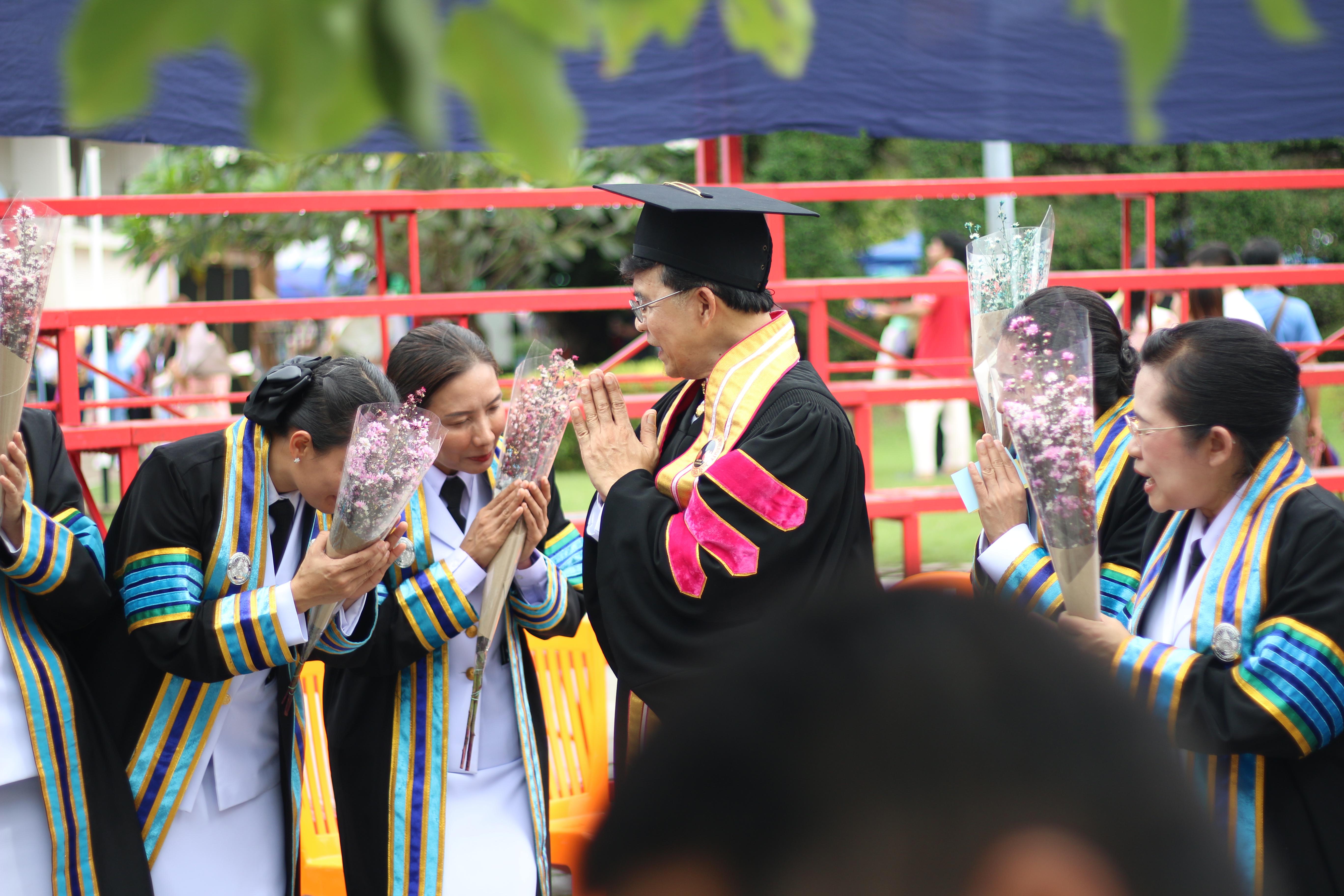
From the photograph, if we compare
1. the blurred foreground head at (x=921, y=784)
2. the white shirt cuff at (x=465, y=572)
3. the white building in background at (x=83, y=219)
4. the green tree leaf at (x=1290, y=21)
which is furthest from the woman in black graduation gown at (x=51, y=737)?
the white building in background at (x=83, y=219)

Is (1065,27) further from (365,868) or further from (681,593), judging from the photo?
(365,868)

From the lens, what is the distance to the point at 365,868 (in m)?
2.86

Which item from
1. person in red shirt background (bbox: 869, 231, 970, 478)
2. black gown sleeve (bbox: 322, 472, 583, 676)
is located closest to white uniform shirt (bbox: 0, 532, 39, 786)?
black gown sleeve (bbox: 322, 472, 583, 676)

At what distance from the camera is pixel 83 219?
17.0 metres

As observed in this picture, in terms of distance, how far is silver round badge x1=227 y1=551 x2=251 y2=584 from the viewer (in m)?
2.53

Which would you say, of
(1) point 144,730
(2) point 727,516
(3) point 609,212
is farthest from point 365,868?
(3) point 609,212

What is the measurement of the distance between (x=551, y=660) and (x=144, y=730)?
1.71 m

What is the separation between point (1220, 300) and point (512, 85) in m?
6.06

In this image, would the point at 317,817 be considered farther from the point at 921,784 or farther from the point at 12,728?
the point at 921,784

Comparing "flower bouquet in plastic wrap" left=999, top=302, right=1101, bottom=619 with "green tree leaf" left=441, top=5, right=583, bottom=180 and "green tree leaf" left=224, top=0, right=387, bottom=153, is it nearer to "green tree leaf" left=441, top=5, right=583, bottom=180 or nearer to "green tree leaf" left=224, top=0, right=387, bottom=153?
"green tree leaf" left=441, top=5, right=583, bottom=180

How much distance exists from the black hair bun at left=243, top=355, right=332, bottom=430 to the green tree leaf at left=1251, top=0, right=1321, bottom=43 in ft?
6.62

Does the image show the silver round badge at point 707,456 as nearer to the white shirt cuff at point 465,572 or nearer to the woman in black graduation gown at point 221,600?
the white shirt cuff at point 465,572

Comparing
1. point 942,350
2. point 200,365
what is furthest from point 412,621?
point 200,365

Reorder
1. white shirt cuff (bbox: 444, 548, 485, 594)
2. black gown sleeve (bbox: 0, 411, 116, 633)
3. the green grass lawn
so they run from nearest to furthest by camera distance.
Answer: black gown sleeve (bbox: 0, 411, 116, 633) → white shirt cuff (bbox: 444, 548, 485, 594) → the green grass lawn
